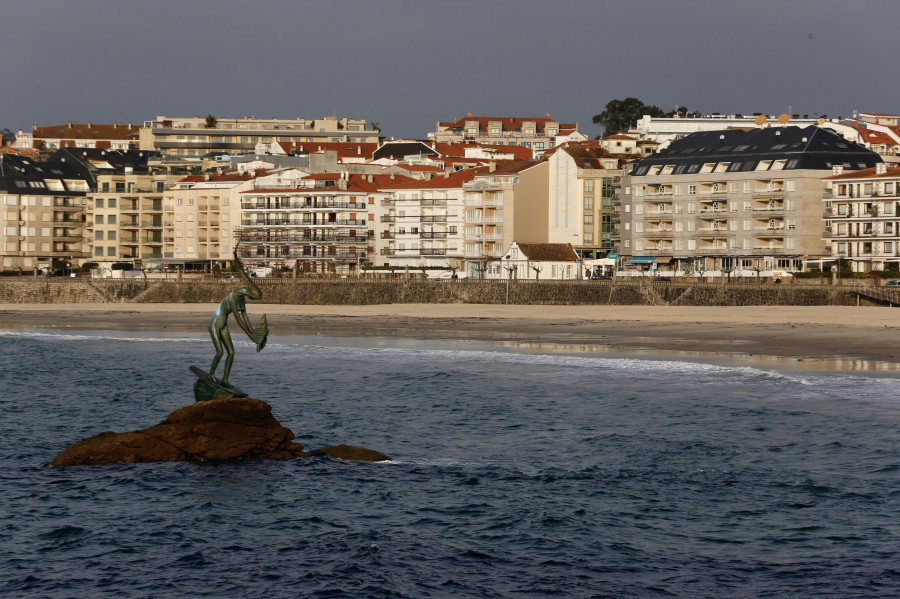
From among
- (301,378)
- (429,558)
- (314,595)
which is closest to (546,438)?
(429,558)

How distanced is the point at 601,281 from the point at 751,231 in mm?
23106

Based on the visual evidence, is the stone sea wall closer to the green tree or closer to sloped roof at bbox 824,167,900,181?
sloped roof at bbox 824,167,900,181

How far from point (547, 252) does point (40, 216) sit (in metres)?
62.7

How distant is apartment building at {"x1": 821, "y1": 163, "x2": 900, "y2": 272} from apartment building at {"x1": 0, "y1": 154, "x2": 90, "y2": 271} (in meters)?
80.6

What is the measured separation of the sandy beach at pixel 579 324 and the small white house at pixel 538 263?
48.1ft

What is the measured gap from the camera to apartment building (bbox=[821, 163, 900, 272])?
286ft

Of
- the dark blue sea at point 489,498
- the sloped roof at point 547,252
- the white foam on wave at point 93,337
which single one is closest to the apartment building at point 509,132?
the sloped roof at point 547,252

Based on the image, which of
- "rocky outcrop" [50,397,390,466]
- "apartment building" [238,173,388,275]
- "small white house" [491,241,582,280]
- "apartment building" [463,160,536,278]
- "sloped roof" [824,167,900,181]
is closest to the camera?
A: "rocky outcrop" [50,397,390,466]

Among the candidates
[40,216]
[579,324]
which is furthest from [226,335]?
[40,216]

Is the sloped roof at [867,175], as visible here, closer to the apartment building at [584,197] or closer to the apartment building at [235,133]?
the apartment building at [584,197]

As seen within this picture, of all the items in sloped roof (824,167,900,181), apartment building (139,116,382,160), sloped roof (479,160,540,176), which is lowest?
sloped roof (824,167,900,181)

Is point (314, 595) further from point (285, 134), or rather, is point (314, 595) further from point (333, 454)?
point (285, 134)

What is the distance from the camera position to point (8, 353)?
4459cm

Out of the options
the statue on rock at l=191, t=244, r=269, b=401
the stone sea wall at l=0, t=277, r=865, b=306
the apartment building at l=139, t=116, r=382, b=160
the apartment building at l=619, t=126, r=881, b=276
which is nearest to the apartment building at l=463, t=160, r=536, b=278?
the apartment building at l=619, t=126, r=881, b=276
